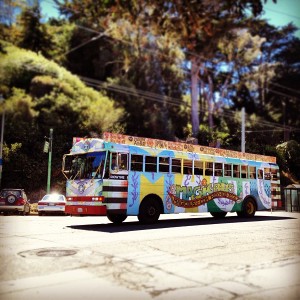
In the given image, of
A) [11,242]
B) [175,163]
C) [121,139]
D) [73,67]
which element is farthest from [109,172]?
[73,67]

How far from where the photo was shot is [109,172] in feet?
44.3

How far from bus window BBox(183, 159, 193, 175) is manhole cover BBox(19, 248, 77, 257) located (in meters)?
8.70

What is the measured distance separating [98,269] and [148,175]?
831 centimetres

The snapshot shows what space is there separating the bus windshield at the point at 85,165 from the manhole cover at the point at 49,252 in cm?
523

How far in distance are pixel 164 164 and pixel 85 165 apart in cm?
336

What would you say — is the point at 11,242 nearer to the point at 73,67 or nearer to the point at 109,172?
the point at 109,172

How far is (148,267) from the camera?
266 inches

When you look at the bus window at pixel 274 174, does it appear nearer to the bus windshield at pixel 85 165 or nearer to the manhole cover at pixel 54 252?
the bus windshield at pixel 85 165

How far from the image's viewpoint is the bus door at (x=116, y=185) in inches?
525

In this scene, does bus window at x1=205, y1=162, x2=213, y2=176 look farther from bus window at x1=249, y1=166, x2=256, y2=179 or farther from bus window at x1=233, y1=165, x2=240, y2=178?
bus window at x1=249, y1=166, x2=256, y2=179

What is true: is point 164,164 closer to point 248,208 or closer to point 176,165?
point 176,165

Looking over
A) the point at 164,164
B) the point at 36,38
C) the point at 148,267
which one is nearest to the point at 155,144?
the point at 164,164

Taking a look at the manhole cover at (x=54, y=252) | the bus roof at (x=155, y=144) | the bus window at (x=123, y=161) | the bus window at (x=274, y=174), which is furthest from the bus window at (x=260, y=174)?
the manhole cover at (x=54, y=252)

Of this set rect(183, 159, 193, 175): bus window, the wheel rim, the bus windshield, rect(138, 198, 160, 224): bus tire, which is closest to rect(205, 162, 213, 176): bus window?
rect(183, 159, 193, 175): bus window
